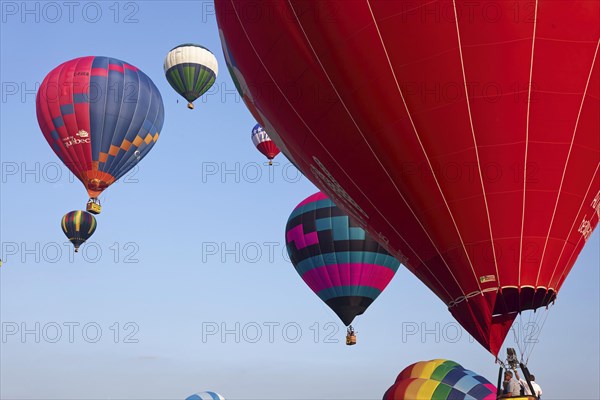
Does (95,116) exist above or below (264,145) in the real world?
below

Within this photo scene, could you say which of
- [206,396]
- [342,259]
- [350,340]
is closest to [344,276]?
[342,259]

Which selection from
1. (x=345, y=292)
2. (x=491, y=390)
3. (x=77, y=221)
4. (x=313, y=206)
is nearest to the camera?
(x=345, y=292)

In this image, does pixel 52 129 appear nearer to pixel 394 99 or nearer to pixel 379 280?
pixel 379 280

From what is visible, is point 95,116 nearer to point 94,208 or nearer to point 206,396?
point 94,208

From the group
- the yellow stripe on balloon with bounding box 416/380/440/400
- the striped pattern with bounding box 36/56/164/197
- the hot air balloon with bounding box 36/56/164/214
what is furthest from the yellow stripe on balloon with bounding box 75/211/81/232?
the yellow stripe on balloon with bounding box 416/380/440/400

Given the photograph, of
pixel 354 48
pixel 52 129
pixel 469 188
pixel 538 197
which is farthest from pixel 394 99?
pixel 52 129

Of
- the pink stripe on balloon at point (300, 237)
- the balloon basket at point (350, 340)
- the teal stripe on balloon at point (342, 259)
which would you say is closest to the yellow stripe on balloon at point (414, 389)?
the balloon basket at point (350, 340)

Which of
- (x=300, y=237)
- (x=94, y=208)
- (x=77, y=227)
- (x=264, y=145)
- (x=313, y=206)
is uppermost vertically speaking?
(x=264, y=145)
